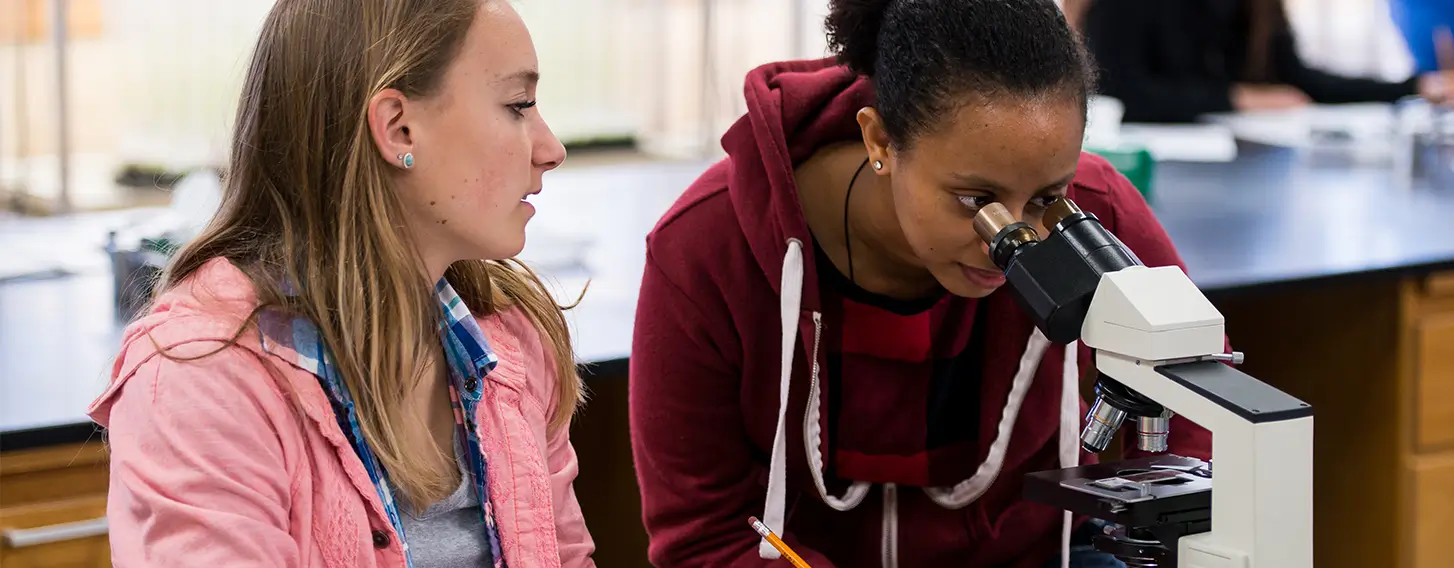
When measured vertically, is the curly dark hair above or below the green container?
above

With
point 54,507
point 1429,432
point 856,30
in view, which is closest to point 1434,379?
point 1429,432

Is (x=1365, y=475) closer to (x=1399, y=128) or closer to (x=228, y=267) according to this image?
(x=1399, y=128)

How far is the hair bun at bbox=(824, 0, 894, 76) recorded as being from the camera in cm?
148

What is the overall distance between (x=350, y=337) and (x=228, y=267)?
11 cm

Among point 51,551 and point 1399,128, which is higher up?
point 1399,128

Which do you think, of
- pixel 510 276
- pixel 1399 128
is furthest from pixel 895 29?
pixel 1399 128

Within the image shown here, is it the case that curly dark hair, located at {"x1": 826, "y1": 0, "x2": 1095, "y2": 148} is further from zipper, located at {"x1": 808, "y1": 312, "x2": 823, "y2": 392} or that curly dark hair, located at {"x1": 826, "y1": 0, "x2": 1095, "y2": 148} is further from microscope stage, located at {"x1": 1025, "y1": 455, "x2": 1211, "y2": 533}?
microscope stage, located at {"x1": 1025, "y1": 455, "x2": 1211, "y2": 533}

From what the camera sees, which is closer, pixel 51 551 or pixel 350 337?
pixel 350 337

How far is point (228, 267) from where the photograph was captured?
3.85 feet

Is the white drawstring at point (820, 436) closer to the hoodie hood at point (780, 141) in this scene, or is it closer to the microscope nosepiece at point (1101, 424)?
the hoodie hood at point (780, 141)

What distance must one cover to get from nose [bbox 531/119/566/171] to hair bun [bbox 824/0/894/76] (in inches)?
14.6

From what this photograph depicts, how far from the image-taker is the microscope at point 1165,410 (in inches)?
37.6

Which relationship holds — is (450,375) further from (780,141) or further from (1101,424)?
(1101,424)

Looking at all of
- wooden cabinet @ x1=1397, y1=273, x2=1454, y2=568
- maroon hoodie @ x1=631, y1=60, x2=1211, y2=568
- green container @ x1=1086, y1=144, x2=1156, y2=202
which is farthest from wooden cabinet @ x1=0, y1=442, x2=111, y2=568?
wooden cabinet @ x1=1397, y1=273, x2=1454, y2=568
